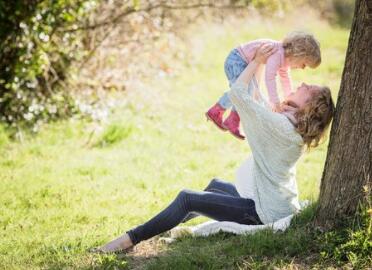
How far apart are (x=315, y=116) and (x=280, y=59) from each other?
1.66 feet

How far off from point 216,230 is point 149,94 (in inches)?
193

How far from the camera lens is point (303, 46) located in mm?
4289

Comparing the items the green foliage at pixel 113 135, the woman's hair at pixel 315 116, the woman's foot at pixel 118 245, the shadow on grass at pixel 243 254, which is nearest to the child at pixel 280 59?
the woman's hair at pixel 315 116

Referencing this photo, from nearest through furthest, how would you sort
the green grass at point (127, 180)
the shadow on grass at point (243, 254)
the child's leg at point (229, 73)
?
the shadow on grass at point (243, 254) → the green grass at point (127, 180) → the child's leg at point (229, 73)

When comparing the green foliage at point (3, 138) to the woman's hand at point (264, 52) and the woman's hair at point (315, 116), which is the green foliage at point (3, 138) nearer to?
the woman's hand at point (264, 52)

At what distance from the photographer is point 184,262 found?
387 cm

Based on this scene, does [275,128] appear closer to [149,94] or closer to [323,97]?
[323,97]

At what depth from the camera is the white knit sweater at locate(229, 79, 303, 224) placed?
4094 mm

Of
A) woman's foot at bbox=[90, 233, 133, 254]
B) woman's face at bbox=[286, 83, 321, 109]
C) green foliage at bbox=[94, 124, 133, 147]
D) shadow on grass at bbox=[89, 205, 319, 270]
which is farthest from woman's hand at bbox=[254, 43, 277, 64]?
green foliage at bbox=[94, 124, 133, 147]

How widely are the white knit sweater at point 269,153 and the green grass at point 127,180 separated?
0.67ft

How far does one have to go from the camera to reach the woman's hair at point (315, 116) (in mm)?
4078

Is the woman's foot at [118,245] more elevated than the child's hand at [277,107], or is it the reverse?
the child's hand at [277,107]

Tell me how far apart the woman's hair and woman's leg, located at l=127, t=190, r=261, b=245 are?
65cm

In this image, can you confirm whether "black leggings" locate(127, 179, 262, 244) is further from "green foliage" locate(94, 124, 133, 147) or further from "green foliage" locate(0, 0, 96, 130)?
"green foliage" locate(0, 0, 96, 130)
